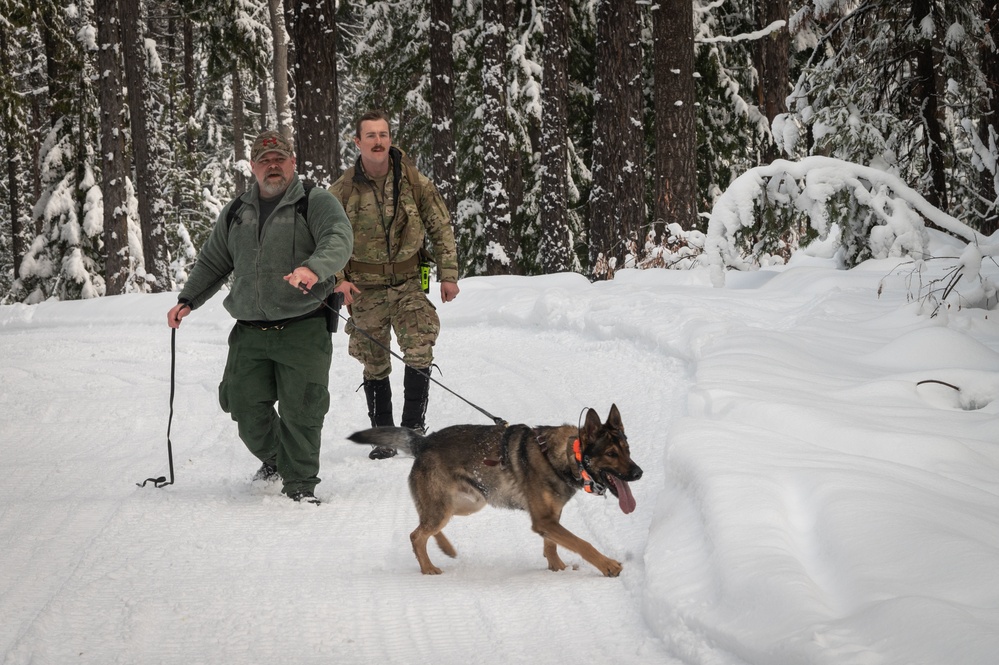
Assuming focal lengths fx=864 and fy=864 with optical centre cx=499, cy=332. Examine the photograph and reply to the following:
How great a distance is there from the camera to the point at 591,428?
4258 millimetres

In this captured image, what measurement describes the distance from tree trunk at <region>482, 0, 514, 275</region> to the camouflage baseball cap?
11.9 m

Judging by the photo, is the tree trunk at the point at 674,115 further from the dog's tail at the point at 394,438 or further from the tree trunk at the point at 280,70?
the tree trunk at the point at 280,70

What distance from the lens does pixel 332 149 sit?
14297 millimetres

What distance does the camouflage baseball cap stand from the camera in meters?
5.65

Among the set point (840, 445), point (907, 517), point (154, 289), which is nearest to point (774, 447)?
point (840, 445)

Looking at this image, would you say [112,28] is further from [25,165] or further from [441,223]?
[25,165]

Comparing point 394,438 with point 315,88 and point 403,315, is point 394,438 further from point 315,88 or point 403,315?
point 315,88

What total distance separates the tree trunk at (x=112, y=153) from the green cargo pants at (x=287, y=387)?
1511cm

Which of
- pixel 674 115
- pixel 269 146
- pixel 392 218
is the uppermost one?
pixel 674 115

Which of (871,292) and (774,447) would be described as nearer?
(774,447)

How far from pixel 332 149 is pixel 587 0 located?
9.21 m

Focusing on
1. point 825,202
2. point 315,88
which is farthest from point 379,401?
point 315,88

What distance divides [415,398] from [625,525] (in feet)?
8.67

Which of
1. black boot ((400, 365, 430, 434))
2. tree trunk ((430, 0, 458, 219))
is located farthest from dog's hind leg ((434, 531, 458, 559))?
tree trunk ((430, 0, 458, 219))
